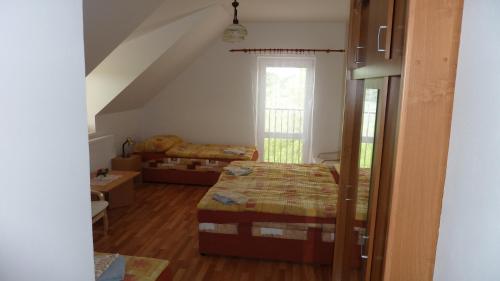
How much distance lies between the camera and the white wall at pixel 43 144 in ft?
2.48

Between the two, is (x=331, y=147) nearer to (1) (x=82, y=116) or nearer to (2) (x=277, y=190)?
(2) (x=277, y=190)

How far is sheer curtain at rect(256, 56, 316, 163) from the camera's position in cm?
572

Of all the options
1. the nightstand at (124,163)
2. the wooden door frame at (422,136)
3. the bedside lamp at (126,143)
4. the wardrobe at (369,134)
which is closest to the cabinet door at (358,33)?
the wardrobe at (369,134)

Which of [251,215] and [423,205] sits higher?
[423,205]

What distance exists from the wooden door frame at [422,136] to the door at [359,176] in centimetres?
25

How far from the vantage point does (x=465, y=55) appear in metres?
0.91

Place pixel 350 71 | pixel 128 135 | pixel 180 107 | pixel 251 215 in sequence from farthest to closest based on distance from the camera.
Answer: pixel 180 107 → pixel 128 135 → pixel 251 215 → pixel 350 71

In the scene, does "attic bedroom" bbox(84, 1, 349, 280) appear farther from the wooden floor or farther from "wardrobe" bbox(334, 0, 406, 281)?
"wardrobe" bbox(334, 0, 406, 281)

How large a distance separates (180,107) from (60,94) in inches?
212

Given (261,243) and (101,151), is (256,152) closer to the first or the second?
(101,151)

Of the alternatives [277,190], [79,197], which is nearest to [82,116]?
[79,197]

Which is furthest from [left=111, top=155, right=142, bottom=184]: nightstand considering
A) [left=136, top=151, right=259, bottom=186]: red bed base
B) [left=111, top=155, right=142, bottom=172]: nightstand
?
[left=136, top=151, right=259, bottom=186]: red bed base

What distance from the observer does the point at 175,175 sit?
534cm

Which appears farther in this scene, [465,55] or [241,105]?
[241,105]
